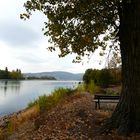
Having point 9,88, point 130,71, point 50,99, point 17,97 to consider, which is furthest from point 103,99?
point 9,88

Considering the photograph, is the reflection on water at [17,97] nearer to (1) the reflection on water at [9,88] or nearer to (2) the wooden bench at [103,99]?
(1) the reflection on water at [9,88]

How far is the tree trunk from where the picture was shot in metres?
12.5

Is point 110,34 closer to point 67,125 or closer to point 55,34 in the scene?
point 55,34

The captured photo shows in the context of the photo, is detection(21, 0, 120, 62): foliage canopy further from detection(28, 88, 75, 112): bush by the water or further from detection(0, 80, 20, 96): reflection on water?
detection(0, 80, 20, 96): reflection on water

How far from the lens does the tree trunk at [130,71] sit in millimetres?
12539

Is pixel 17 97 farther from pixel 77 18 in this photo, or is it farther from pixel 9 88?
pixel 77 18

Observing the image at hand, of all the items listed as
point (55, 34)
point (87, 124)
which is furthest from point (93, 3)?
point (87, 124)

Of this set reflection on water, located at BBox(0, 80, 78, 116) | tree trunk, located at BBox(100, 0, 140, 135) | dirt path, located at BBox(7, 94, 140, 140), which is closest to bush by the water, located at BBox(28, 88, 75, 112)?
dirt path, located at BBox(7, 94, 140, 140)

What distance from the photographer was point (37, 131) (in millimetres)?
15156

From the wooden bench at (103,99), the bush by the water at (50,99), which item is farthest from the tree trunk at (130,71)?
the bush by the water at (50,99)

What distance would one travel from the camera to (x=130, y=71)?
12.7 metres

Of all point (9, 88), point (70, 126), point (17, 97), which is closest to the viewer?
point (70, 126)

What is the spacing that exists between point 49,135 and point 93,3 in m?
5.05

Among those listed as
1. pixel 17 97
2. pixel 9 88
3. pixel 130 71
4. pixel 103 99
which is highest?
pixel 130 71
